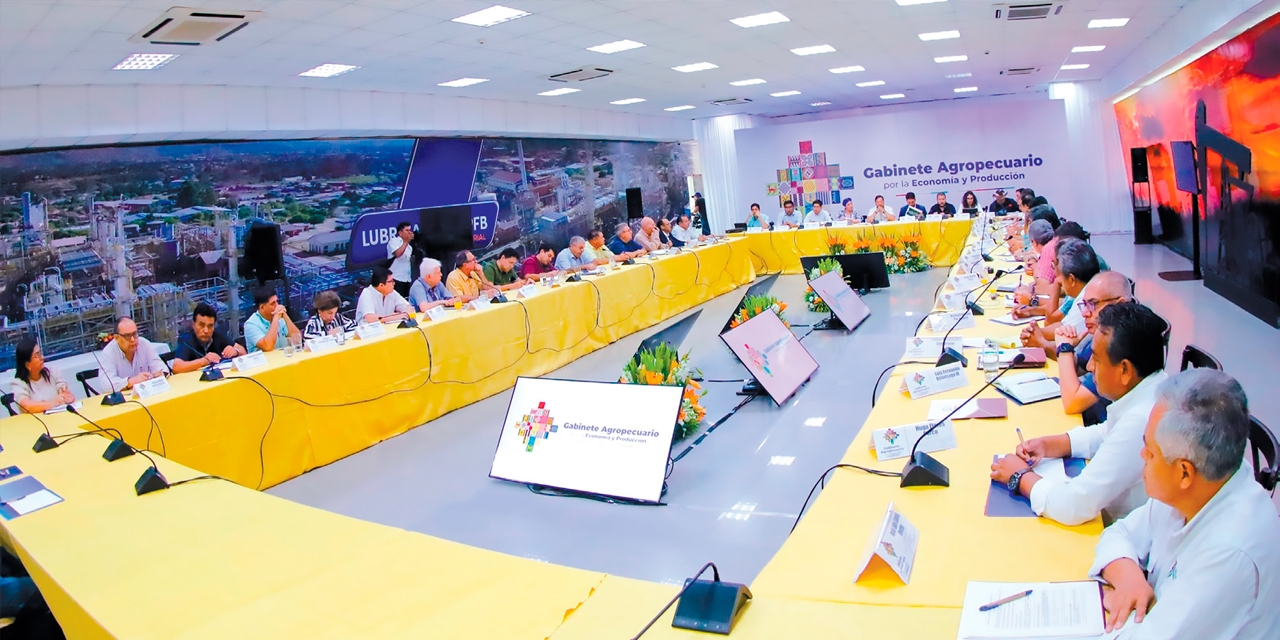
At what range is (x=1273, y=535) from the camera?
1124mm

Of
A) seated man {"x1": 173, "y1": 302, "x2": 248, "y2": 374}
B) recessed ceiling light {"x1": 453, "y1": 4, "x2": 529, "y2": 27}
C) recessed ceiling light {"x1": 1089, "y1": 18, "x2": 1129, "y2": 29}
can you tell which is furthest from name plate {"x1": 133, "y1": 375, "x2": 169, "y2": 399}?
recessed ceiling light {"x1": 1089, "y1": 18, "x2": 1129, "y2": 29}

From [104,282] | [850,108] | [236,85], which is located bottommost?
[104,282]

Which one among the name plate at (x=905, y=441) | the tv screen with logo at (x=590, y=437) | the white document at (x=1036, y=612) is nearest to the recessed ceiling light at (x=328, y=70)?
the tv screen with logo at (x=590, y=437)

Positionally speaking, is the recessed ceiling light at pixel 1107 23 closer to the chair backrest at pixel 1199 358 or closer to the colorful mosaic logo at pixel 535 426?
the chair backrest at pixel 1199 358

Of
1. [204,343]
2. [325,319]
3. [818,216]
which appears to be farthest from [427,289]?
[818,216]

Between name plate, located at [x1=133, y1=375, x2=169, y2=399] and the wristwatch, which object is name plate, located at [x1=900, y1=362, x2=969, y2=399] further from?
name plate, located at [x1=133, y1=375, x2=169, y2=399]

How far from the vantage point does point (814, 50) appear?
833cm

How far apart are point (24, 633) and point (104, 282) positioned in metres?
5.32

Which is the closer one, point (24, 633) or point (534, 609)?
point (534, 609)

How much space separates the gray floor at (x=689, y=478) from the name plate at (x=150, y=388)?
778 millimetres

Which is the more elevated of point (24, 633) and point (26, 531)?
point (26, 531)

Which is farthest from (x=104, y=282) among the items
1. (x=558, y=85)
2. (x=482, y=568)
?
(x=482, y=568)

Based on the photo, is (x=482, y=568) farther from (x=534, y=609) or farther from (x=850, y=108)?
(x=850, y=108)

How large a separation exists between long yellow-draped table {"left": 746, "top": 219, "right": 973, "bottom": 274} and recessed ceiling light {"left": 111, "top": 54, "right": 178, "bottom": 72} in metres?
7.12
